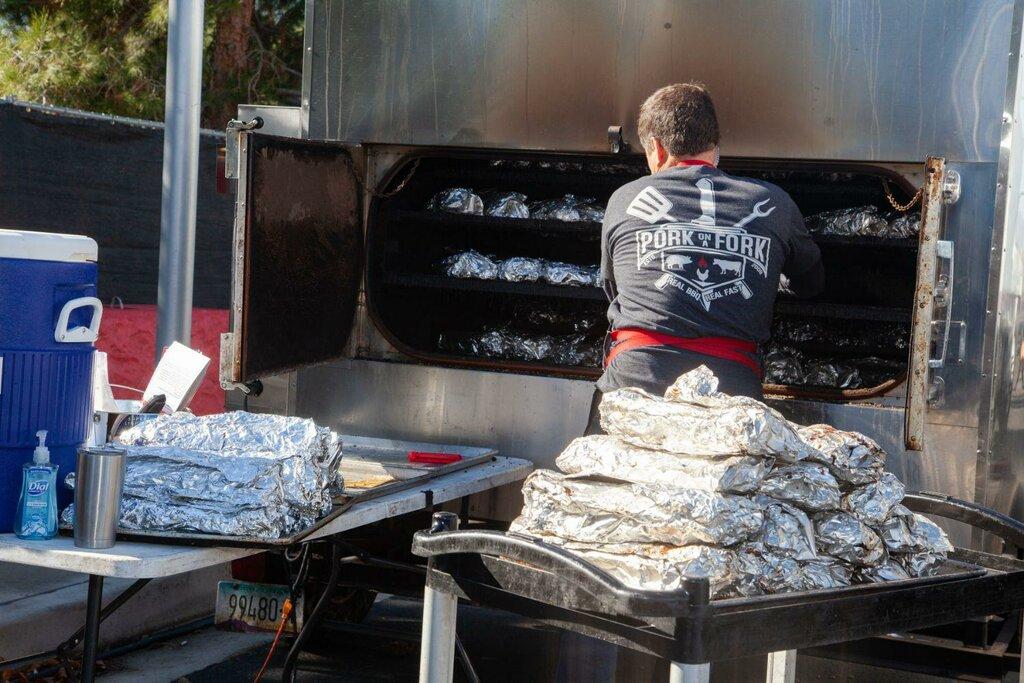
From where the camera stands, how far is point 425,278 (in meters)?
4.29

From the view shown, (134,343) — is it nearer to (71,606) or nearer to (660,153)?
(71,606)

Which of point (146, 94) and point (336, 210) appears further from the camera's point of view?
point (146, 94)

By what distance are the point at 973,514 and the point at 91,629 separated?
199 cm

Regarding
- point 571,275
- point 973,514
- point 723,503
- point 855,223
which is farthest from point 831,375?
point 723,503

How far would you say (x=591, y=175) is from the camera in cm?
455

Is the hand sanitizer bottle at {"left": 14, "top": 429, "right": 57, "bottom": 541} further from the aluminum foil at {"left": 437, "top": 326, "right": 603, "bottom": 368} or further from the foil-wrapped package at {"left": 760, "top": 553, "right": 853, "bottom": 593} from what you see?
the aluminum foil at {"left": 437, "top": 326, "right": 603, "bottom": 368}

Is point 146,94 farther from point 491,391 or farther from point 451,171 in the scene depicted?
point 491,391

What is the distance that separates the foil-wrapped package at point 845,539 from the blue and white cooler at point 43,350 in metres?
1.65

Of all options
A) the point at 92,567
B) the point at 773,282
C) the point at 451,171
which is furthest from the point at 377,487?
the point at 451,171

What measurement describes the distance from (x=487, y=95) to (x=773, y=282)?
1.28 m

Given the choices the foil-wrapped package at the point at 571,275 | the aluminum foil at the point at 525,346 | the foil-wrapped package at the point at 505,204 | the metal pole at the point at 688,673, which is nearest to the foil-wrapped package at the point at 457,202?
the foil-wrapped package at the point at 505,204

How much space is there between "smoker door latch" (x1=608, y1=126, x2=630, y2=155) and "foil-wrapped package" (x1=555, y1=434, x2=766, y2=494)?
1.71 meters

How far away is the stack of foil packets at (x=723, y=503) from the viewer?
203cm

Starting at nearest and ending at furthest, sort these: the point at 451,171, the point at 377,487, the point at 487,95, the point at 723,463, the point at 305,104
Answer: the point at 723,463 < the point at 377,487 < the point at 487,95 < the point at 305,104 < the point at 451,171
